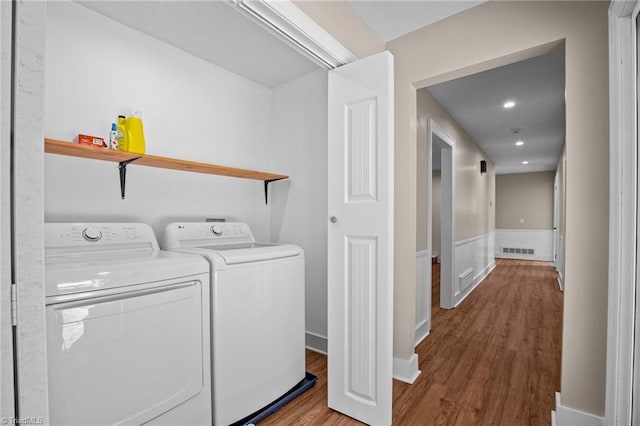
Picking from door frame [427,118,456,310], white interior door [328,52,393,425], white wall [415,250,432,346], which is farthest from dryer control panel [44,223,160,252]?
door frame [427,118,456,310]

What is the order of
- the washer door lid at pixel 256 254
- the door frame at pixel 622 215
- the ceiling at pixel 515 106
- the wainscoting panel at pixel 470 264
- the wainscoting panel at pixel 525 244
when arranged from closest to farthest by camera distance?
the door frame at pixel 622 215 < the washer door lid at pixel 256 254 < the ceiling at pixel 515 106 < the wainscoting panel at pixel 470 264 < the wainscoting panel at pixel 525 244

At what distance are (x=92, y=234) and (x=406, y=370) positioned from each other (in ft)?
6.86

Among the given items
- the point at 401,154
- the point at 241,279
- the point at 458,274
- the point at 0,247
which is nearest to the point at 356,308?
the point at 241,279

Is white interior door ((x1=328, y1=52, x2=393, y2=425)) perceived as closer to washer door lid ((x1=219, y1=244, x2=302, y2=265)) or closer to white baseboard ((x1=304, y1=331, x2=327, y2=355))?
washer door lid ((x1=219, y1=244, x2=302, y2=265))

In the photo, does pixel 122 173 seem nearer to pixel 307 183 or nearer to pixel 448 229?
pixel 307 183

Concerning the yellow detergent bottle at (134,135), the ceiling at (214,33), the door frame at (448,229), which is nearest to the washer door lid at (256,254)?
the yellow detergent bottle at (134,135)

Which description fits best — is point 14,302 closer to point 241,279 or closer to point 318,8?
point 241,279

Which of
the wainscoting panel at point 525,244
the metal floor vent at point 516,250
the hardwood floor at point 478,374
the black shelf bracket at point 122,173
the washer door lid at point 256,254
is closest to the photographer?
the washer door lid at point 256,254

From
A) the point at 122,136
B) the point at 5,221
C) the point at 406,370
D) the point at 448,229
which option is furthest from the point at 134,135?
the point at 448,229

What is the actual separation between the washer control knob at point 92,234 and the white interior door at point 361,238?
1233mm

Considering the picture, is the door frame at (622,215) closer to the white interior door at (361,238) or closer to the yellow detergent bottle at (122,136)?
the white interior door at (361,238)

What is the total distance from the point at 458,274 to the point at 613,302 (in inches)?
104

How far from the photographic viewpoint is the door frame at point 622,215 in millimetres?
1214

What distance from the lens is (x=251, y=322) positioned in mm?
1569
